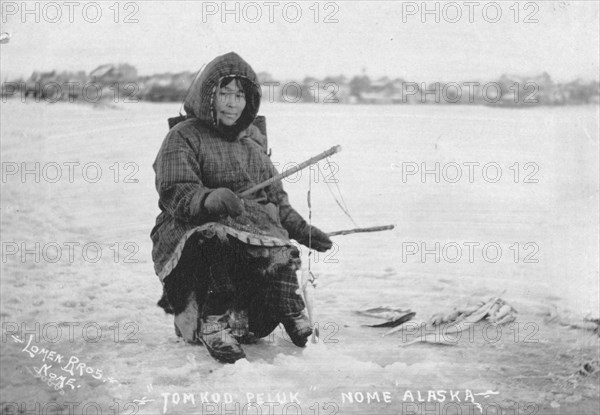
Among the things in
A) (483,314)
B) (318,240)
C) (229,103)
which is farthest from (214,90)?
(483,314)

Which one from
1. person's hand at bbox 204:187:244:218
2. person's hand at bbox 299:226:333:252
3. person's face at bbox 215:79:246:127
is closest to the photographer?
person's hand at bbox 204:187:244:218

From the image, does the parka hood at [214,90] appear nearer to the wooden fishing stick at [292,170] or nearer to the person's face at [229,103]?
the person's face at [229,103]

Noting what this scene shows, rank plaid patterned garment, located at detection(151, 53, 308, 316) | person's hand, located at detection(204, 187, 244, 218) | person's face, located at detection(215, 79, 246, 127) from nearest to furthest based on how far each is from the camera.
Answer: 1. person's hand, located at detection(204, 187, 244, 218)
2. plaid patterned garment, located at detection(151, 53, 308, 316)
3. person's face, located at detection(215, 79, 246, 127)

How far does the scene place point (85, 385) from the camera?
4492 millimetres

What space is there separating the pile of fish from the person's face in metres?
1.48

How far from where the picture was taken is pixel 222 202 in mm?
4156

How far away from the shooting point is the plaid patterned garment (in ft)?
14.0

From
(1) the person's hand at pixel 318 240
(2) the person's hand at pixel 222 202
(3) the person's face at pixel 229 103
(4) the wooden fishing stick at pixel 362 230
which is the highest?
(3) the person's face at pixel 229 103

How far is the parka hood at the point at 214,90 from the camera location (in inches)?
171

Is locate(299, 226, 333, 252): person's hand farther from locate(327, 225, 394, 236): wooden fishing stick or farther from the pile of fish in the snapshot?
the pile of fish

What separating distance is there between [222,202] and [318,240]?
675mm

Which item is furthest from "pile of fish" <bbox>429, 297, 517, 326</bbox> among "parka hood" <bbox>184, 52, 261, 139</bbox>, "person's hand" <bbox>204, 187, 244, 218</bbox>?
"parka hood" <bbox>184, 52, 261, 139</bbox>

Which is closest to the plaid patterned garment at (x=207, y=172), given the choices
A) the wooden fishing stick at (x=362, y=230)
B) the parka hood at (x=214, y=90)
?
the parka hood at (x=214, y=90)

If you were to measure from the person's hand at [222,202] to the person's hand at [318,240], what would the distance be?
1.76 ft
